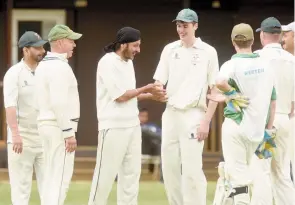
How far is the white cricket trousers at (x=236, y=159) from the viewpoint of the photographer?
406 inches

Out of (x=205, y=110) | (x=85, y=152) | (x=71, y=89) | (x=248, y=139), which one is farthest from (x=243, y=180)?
(x=85, y=152)

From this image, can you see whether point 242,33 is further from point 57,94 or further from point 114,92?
point 57,94

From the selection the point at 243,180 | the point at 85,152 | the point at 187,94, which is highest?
the point at 187,94

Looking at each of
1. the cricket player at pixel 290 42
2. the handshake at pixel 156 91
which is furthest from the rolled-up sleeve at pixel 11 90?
the cricket player at pixel 290 42

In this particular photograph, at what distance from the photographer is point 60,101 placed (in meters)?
10.5

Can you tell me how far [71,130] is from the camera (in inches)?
415

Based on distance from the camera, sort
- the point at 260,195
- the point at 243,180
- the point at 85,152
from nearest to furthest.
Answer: the point at 243,180
the point at 260,195
the point at 85,152

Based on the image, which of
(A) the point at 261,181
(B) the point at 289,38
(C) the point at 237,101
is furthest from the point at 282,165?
(B) the point at 289,38

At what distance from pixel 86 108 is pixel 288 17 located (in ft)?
13.3

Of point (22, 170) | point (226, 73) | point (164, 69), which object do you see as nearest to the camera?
point (226, 73)

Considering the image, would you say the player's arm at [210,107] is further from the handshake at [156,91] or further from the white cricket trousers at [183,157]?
the handshake at [156,91]

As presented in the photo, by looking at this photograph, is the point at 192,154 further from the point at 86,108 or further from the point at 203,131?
the point at 86,108

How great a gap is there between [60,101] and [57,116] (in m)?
0.15

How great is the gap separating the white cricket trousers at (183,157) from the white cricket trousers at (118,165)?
1.41 feet
